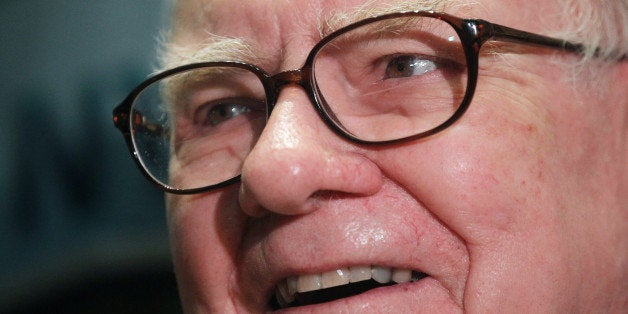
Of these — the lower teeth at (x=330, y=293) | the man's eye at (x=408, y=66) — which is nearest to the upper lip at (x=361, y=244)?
the lower teeth at (x=330, y=293)

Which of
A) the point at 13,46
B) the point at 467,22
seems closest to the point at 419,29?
the point at 467,22

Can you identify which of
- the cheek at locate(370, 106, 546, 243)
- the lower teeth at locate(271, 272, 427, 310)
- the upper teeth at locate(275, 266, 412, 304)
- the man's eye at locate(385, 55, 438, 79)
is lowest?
the lower teeth at locate(271, 272, 427, 310)

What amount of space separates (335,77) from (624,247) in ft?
1.96

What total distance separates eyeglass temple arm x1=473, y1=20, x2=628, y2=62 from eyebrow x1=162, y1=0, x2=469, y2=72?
8 centimetres

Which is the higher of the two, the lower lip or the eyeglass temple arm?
the eyeglass temple arm

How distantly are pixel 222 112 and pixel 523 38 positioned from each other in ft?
1.97

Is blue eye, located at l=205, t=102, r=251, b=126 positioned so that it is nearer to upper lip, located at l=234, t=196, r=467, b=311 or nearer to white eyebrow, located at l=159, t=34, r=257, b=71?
white eyebrow, located at l=159, t=34, r=257, b=71

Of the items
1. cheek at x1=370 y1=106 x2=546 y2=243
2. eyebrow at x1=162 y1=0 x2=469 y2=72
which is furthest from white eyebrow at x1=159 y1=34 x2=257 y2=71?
cheek at x1=370 y1=106 x2=546 y2=243

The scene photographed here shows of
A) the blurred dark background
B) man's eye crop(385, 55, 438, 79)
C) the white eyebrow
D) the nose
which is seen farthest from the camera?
the blurred dark background

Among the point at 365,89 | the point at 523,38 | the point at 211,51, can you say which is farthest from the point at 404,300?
the point at 211,51

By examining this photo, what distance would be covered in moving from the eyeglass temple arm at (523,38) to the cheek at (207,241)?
52cm

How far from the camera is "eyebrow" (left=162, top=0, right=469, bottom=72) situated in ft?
3.92

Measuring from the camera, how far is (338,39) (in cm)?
121

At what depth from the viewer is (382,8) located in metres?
1.20
